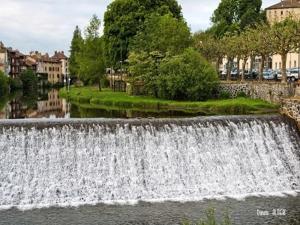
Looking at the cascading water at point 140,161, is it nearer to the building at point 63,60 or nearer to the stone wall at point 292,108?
the stone wall at point 292,108

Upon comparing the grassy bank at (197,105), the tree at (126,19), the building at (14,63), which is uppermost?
the tree at (126,19)

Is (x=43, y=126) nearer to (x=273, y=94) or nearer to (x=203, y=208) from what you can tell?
(x=203, y=208)

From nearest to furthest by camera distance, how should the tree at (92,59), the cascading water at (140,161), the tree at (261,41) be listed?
the cascading water at (140,161) → the tree at (261,41) → the tree at (92,59)

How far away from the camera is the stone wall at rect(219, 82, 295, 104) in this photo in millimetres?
38197

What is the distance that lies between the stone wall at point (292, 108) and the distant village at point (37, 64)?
3411 inches

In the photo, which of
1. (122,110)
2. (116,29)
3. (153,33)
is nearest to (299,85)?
(122,110)

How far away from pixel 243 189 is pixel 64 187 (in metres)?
7.77

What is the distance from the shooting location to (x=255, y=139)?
27.7m

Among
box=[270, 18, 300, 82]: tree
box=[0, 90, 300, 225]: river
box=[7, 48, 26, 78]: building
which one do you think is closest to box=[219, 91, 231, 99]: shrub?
box=[270, 18, 300, 82]: tree

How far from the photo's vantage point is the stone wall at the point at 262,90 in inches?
1504

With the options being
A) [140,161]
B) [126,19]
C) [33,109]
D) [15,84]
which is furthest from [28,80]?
[140,161]

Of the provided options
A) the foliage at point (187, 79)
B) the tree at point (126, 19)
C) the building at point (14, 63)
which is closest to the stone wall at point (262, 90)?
the foliage at point (187, 79)

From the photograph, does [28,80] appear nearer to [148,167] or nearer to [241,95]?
[241,95]

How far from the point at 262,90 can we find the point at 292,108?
12.4 meters
